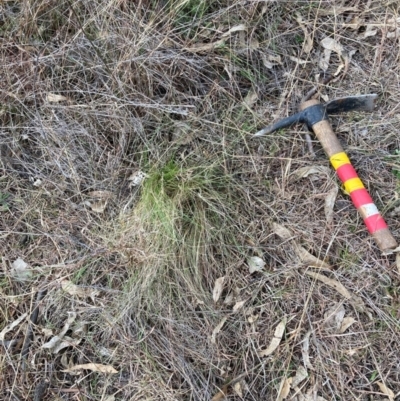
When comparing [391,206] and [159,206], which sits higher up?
[159,206]

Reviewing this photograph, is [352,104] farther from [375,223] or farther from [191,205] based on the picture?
[191,205]

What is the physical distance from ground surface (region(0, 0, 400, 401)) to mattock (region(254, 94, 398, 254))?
0.20 feet

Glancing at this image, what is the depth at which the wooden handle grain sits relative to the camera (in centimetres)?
203

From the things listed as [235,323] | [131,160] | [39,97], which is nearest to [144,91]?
[131,160]

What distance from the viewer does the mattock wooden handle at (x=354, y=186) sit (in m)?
2.03

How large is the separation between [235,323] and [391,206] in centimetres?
83

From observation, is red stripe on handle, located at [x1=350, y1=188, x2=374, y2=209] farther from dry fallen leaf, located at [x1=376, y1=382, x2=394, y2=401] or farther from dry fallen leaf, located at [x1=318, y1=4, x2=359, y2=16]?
dry fallen leaf, located at [x1=318, y1=4, x2=359, y2=16]

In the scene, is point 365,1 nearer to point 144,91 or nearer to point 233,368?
point 144,91

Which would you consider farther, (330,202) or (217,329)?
(330,202)

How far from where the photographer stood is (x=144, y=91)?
7.58 ft

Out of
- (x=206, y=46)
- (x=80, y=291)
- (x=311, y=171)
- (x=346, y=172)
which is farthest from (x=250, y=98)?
(x=80, y=291)

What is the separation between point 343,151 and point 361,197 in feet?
0.72

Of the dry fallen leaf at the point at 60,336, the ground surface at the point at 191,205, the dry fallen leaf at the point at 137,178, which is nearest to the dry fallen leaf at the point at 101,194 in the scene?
the ground surface at the point at 191,205

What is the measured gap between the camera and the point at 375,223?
2037mm
